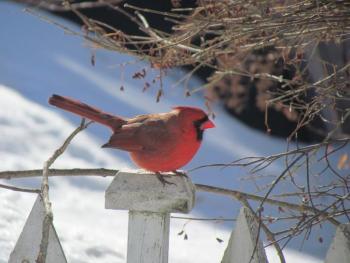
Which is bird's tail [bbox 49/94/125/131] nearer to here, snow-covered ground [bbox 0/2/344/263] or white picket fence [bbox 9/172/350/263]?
white picket fence [bbox 9/172/350/263]

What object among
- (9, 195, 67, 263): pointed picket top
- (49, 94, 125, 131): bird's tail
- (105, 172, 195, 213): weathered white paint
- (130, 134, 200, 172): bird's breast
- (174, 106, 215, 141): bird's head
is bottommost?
(9, 195, 67, 263): pointed picket top

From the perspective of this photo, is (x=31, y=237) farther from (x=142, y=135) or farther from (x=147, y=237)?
(x=142, y=135)

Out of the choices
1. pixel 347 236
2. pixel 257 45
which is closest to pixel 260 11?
pixel 257 45

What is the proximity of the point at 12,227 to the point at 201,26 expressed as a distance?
124cm

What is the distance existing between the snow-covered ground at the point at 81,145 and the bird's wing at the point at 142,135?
2.06ft

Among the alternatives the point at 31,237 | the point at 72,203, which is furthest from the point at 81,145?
the point at 31,237

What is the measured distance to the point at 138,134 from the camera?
7.53ft

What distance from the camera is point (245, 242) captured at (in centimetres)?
210

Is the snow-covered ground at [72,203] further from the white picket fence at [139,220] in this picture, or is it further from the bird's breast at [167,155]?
the white picket fence at [139,220]

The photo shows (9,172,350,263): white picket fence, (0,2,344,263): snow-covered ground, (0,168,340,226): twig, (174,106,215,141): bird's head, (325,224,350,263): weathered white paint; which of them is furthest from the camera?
(0,2,344,263): snow-covered ground

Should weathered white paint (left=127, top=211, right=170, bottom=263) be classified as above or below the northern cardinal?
below

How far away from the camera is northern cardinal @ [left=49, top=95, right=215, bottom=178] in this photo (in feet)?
7.49

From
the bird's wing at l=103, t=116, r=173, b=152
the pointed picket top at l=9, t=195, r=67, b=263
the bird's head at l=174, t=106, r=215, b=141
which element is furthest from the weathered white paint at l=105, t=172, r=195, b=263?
the bird's head at l=174, t=106, r=215, b=141

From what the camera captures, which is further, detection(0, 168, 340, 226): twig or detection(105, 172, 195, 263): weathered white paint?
detection(0, 168, 340, 226): twig
